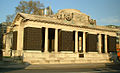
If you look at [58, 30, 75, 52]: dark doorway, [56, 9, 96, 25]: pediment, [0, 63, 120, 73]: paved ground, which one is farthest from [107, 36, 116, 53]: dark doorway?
[0, 63, 120, 73]: paved ground

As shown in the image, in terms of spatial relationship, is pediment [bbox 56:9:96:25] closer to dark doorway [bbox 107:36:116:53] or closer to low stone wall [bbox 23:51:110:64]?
dark doorway [bbox 107:36:116:53]

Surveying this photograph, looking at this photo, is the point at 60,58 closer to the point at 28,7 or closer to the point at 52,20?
the point at 52,20

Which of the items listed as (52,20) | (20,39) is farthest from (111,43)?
(20,39)

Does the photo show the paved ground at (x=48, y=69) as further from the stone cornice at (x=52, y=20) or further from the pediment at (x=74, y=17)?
the pediment at (x=74, y=17)

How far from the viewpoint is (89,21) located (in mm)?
37344

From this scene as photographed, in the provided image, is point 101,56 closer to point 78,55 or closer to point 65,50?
point 78,55

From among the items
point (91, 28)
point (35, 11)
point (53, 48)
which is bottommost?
point (53, 48)

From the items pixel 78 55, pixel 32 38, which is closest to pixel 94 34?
pixel 78 55

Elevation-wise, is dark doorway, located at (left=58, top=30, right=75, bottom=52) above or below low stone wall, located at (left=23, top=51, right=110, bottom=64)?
above

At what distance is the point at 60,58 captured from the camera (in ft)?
101

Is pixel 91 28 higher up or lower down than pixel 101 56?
higher up

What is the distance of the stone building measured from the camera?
28006 millimetres

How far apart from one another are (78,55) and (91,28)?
819cm

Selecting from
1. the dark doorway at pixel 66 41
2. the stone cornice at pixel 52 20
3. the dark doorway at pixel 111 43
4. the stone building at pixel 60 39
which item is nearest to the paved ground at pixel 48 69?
the stone building at pixel 60 39
